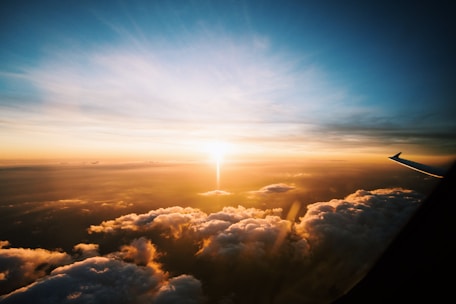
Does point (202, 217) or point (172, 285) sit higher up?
point (202, 217)

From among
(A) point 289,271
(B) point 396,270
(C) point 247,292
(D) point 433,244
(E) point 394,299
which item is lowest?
(C) point 247,292


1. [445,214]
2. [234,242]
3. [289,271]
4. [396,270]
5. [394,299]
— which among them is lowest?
[289,271]

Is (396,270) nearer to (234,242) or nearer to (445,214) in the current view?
(445,214)

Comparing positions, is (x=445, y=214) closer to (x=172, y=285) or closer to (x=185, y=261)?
(x=172, y=285)

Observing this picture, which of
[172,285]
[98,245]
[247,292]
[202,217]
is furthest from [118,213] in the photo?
[247,292]

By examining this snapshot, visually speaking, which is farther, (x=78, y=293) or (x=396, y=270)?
(x=78, y=293)

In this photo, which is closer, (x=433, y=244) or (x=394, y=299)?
(x=433, y=244)

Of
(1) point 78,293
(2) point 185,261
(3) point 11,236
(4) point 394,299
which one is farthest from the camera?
(3) point 11,236

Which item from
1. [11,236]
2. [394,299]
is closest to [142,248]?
[11,236]

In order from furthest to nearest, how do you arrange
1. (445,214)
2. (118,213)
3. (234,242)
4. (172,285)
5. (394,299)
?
1. (118,213)
2. (234,242)
3. (172,285)
4. (394,299)
5. (445,214)
